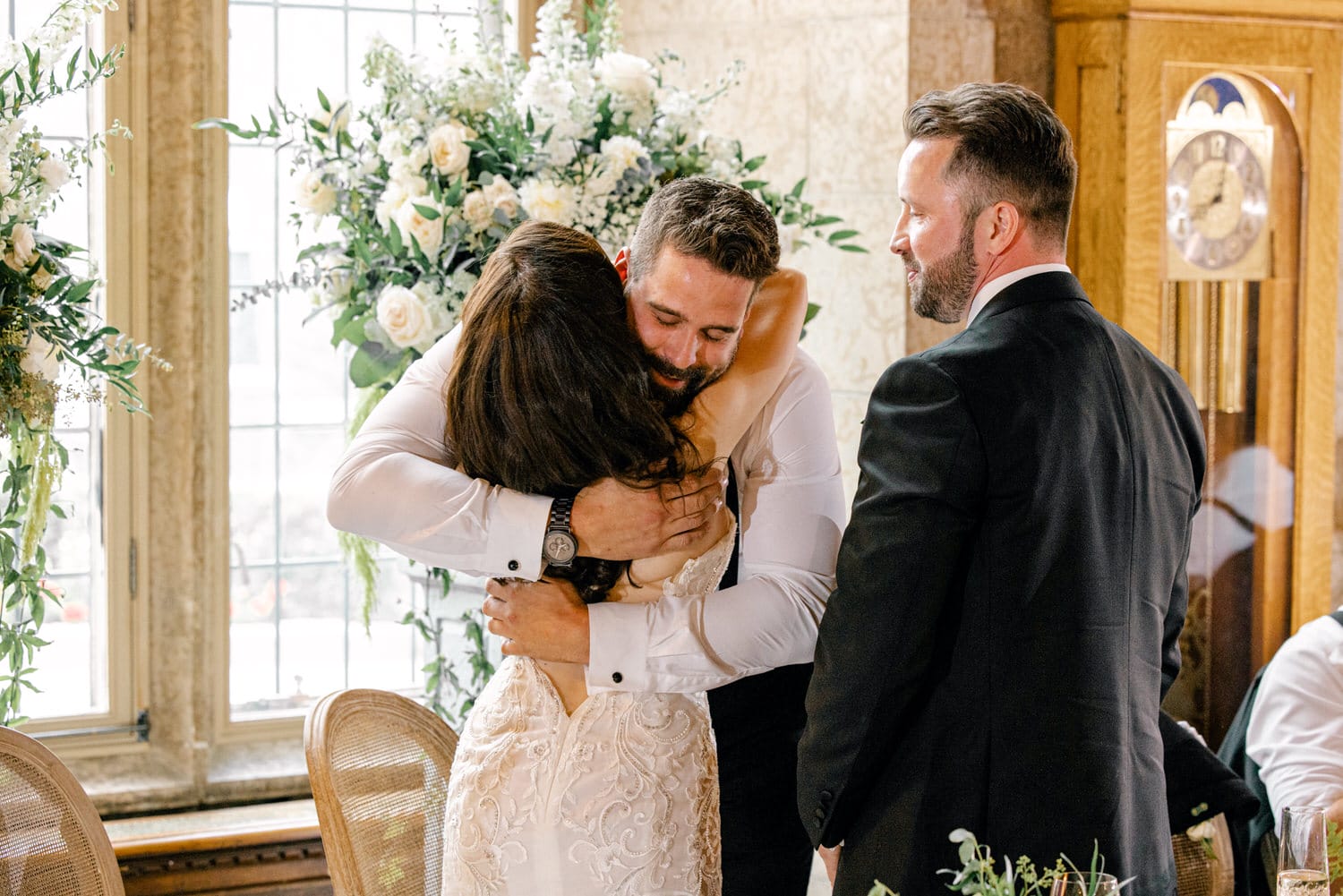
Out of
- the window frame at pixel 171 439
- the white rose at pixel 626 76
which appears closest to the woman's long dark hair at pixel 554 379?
the white rose at pixel 626 76

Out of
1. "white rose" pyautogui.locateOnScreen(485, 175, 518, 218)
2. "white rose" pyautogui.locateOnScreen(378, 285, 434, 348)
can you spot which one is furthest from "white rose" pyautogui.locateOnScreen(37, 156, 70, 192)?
"white rose" pyautogui.locateOnScreen(485, 175, 518, 218)

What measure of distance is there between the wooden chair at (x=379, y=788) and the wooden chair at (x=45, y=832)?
0.31 meters

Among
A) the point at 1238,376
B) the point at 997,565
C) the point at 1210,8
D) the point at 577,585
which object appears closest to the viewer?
the point at 997,565

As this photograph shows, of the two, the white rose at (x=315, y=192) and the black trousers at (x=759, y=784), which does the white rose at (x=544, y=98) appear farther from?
the black trousers at (x=759, y=784)

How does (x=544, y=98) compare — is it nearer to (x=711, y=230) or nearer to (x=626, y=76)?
(x=626, y=76)

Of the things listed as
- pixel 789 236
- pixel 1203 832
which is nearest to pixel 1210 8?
pixel 789 236

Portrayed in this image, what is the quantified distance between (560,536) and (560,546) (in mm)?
14

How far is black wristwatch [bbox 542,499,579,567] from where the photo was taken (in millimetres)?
1772

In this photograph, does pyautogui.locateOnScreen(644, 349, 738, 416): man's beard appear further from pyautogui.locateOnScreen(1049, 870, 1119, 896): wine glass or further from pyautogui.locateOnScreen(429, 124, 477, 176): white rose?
pyautogui.locateOnScreen(429, 124, 477, 176): white rose

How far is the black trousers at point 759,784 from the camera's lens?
2.03 metres

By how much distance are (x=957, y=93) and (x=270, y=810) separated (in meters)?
2.22

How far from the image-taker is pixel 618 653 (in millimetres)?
1744

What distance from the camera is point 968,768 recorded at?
1.66 m

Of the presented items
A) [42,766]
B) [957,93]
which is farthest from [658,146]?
[42,766]
